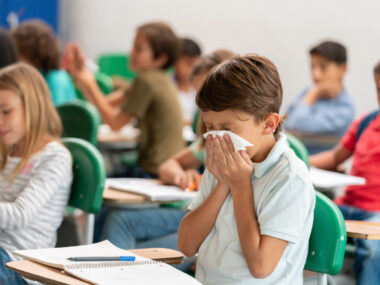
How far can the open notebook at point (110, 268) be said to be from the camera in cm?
139

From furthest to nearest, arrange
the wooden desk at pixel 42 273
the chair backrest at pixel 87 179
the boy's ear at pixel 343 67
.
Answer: the boy's ear at pixel 343 67 < the chair backrest at pixel 87 179 < the wooden desk at pixel 42 273

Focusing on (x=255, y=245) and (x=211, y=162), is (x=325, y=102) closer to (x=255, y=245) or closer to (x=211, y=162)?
(x=211, y=162)

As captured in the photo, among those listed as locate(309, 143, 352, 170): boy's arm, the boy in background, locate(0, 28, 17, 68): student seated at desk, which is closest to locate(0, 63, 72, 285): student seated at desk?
locate(0, 28, 17, 68): student seated at desk

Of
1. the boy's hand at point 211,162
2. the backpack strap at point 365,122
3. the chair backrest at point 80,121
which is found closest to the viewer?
the boy's hand at point 211,162

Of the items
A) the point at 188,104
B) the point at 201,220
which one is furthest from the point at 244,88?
the point at 188,104

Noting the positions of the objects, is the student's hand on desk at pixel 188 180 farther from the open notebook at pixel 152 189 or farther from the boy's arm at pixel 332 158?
the boy's arm at pixel 332 158

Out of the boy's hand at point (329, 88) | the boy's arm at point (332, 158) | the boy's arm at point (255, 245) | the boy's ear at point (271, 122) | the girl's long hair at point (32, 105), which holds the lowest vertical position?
the boy's arm at point (332, 158)

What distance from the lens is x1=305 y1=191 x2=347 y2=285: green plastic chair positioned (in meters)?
1.61

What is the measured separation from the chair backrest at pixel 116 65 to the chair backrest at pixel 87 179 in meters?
4.35

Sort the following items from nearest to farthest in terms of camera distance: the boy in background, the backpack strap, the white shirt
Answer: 1. the backpack strap
2. the white shirt
3. the boy in background

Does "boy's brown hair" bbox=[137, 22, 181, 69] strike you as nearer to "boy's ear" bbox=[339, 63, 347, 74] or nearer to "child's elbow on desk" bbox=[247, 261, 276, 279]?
"boy's ear" bbox=[339, 63, 347, 74]

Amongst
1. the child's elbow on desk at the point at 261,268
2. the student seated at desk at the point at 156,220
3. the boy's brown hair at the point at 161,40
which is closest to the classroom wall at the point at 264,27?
the boy's brown hair at the point at 161,40

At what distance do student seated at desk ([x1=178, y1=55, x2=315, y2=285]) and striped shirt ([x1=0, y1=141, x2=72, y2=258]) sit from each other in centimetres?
61

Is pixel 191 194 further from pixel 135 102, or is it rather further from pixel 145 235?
pixel 135 102
